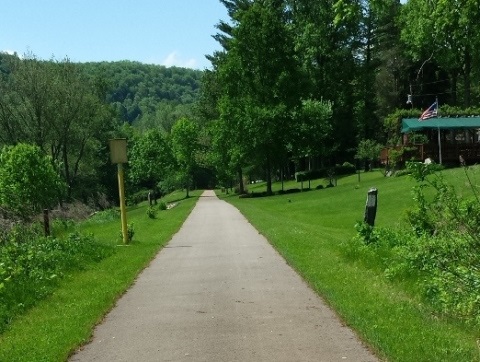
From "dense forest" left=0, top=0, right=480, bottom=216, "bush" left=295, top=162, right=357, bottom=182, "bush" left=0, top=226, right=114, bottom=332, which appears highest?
"dense forest" left=0, top=0, right=480, bottom=216

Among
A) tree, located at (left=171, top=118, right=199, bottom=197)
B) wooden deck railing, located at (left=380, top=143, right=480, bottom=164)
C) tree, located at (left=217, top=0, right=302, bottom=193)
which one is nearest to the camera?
wooden deck railing, located at (left=380, top=143, right=480, bottom=164)

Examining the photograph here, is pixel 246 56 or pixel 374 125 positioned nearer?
pixel 246 56

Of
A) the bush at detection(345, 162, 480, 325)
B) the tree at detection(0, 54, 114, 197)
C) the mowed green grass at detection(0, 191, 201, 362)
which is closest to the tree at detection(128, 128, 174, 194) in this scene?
the tree at detection(0, 54, 114, 197)

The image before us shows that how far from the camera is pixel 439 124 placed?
153 ft

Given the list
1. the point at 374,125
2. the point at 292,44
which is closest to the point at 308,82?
the point at 292,44

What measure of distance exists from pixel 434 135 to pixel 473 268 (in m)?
44.1

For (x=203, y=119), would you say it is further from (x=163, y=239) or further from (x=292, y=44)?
(x=163, y=239)

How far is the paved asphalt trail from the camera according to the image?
659 centimetres

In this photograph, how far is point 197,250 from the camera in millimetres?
16500

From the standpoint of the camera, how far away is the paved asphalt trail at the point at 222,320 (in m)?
6.59

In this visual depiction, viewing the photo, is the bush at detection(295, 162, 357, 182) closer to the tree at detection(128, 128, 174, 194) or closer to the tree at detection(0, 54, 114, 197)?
the tree at detection(0, 54, 114, 197)

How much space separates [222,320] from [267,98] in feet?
155

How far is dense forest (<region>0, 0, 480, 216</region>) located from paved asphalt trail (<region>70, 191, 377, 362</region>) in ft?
92.1

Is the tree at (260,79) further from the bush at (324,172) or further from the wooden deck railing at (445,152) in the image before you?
the wooden deck railing at (445,152)
